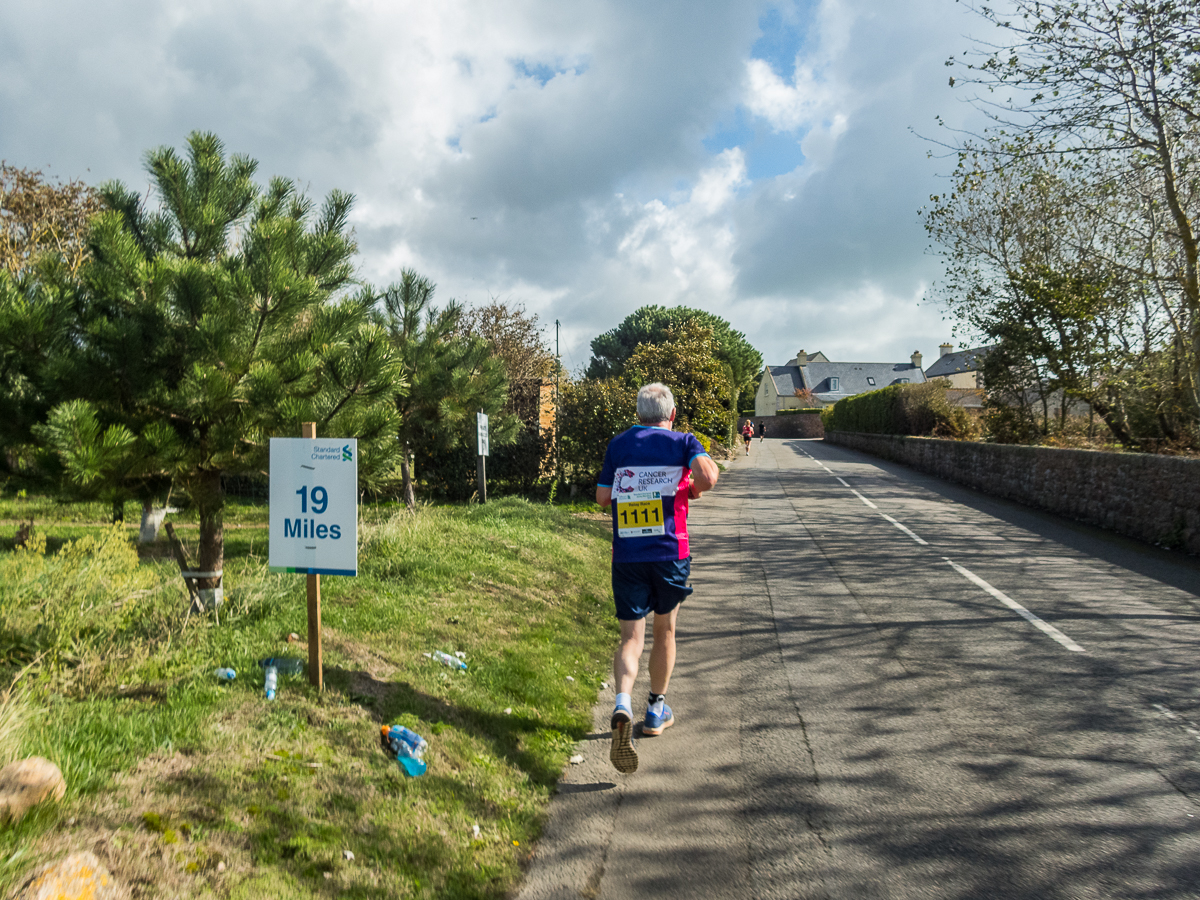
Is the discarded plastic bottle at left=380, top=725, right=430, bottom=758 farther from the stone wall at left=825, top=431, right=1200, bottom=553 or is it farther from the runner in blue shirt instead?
the stone wall at left=825, top=431, right=1200, bottom=553

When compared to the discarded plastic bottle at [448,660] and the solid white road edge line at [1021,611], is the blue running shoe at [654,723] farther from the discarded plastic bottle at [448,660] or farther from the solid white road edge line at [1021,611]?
the solid white road edge line at [1021,611]

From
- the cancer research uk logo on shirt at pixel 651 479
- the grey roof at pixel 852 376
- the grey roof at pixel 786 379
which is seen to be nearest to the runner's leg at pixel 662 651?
the cancer research uk logo on shirt at pixel 651 479

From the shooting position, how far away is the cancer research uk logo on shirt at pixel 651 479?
4.15 metres

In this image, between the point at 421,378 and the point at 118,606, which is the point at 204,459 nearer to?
the point at 118,606

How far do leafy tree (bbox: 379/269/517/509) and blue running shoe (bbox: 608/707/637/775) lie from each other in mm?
9315

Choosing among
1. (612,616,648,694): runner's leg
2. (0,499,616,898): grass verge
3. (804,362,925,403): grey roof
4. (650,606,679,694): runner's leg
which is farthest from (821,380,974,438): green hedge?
(804,362,925,403): grey roof

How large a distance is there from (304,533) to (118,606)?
1.40m

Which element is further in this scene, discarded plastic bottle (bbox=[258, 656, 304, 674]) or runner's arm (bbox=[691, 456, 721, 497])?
discarded plastic bottle (bbox=[258, 656, 304, 674])

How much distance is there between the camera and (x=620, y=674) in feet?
13.7

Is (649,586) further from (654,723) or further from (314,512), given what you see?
(314,512)

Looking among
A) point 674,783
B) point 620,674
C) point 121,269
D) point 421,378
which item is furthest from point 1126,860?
point 421,378

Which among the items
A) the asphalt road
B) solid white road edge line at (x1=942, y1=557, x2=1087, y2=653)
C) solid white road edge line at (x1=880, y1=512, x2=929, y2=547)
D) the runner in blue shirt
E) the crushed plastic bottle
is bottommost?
the asphalt road

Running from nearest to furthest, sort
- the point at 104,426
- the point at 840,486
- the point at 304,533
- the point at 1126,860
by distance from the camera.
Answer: the point at 1126,860 < the point at 304,533 < the point at 104,426 < the point at 840,486

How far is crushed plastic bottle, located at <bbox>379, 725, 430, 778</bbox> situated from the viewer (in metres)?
3.61
